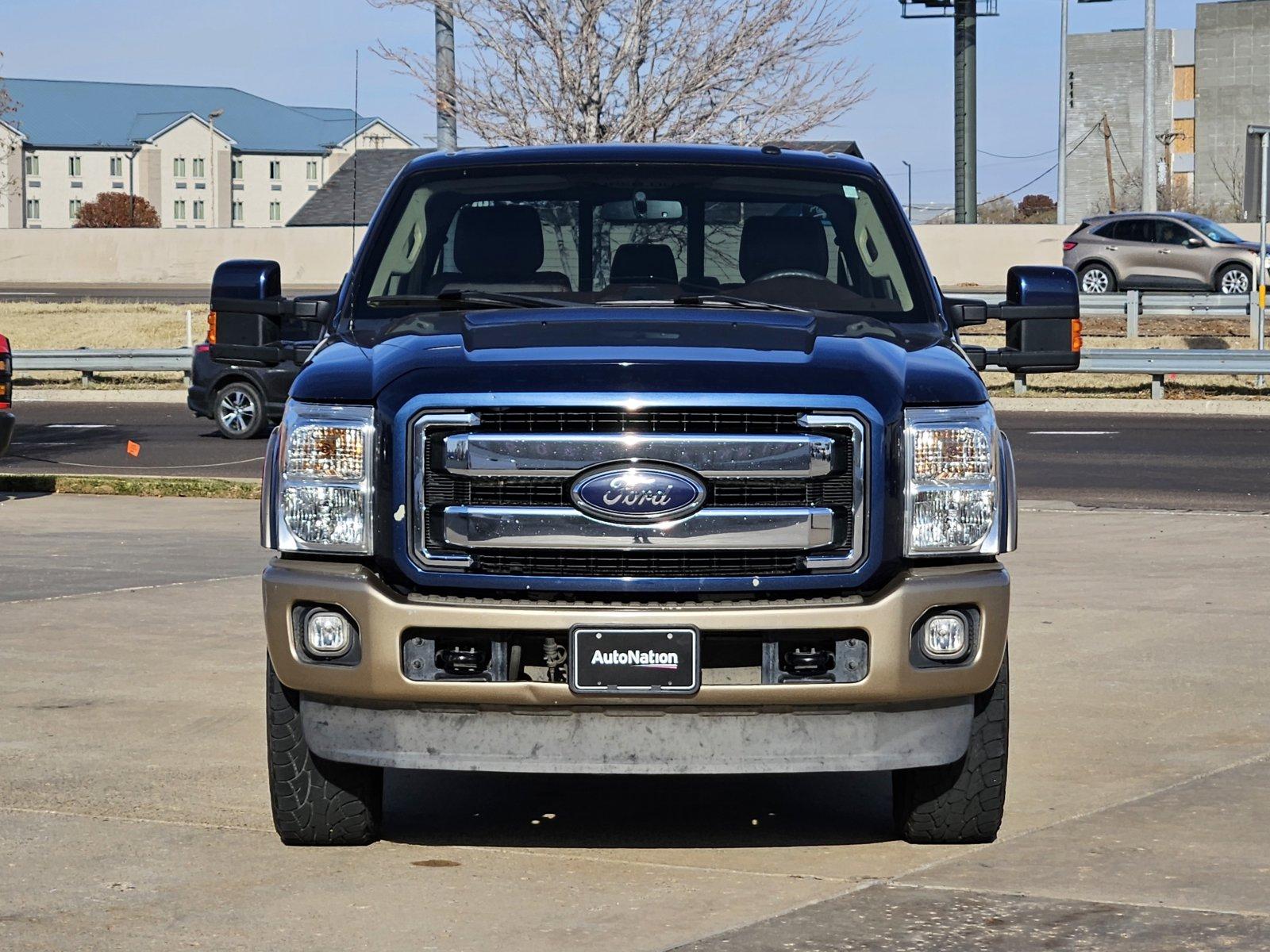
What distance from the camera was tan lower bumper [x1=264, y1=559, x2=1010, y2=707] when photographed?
4.89 m

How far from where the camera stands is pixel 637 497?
4.91 m

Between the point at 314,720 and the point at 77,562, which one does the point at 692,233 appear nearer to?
the point at 314,720

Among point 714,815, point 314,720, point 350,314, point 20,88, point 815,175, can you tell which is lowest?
point 714,815

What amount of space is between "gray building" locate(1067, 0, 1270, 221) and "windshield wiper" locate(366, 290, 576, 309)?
101173mm

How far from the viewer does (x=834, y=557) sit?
4977mm

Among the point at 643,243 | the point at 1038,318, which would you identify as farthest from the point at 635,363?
the point at 1038,318

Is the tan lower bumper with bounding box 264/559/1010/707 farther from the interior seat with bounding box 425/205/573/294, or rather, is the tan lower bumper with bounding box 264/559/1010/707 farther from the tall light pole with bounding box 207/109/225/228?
the tall light pole with bounding box 207/109/225/228

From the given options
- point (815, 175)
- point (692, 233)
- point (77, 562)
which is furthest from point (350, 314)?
point (77, 562)

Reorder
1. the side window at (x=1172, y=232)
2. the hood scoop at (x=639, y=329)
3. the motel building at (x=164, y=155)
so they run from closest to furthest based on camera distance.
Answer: the hood scoop at (x=639, y=329)
the side window at (x=1172, y=232)
the motel building at (x=164, y=155)

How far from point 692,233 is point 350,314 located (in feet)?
3.79

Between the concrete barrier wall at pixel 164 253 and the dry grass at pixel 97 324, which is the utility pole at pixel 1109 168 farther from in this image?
the dry grass at pixel 97 324

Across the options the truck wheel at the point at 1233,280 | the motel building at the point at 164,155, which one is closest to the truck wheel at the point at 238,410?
the truck wheel at the point at 1233,280

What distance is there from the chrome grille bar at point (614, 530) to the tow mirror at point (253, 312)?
1.75m

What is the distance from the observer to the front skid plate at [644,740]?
5016 millimetres
